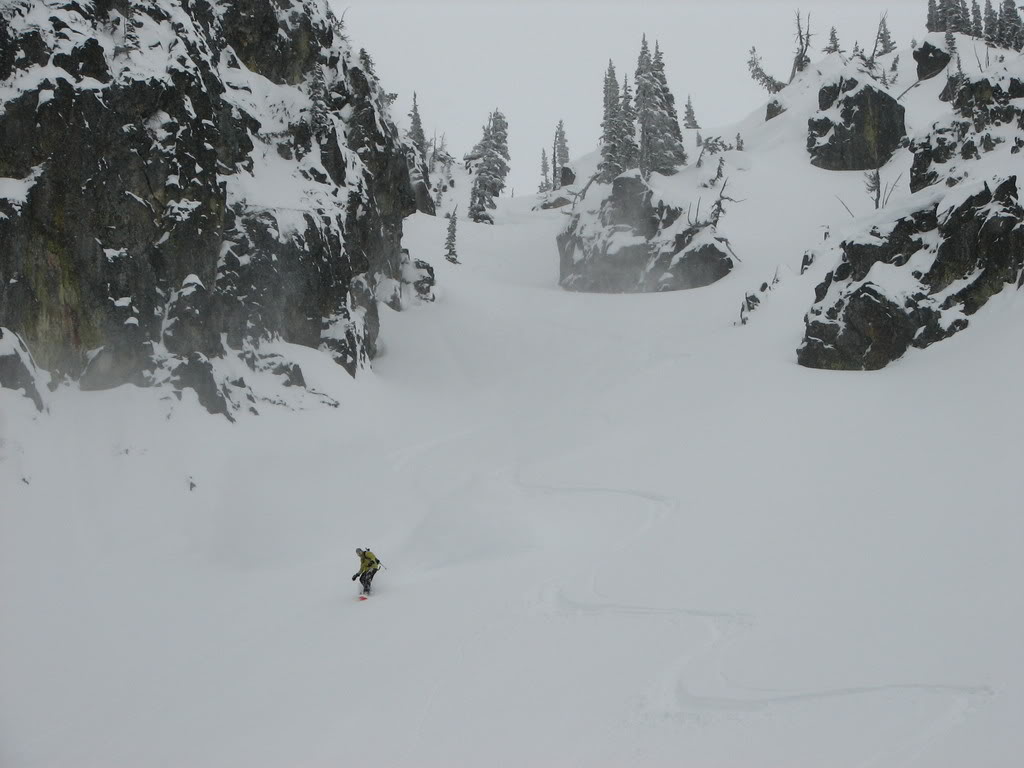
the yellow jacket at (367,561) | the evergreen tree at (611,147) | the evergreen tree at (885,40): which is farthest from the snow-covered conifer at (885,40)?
the yellow jacket at (367,561)

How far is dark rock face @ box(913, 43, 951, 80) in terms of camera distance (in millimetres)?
66188

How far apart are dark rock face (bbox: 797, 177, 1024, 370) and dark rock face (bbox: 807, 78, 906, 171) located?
35.1 metres

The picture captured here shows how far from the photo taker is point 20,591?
14.1m

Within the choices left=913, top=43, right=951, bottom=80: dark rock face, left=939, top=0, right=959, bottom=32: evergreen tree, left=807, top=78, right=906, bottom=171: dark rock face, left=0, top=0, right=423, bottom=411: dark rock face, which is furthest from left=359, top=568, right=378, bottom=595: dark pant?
left=939, top=0, right=959, bottom=32: evergreen tree

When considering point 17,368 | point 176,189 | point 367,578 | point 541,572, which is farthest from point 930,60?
point 17,368

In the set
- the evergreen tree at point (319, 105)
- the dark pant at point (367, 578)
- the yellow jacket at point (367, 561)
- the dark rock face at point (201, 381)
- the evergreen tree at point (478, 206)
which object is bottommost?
the dark pant at point (367, 578)

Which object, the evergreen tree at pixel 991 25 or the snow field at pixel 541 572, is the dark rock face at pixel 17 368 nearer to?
the snow field at pixel 541 572

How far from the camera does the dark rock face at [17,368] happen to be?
56.5 feet

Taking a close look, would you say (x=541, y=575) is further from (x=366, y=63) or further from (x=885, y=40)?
(x=885, y=40)

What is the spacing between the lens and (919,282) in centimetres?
2469

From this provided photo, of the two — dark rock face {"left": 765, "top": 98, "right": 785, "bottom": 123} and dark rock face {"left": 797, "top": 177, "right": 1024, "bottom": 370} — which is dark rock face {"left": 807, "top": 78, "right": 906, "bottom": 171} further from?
dark rock face {"left": 797, "top": 177, "right": 1024, "bottom": 370}

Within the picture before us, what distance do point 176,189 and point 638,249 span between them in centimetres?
3142

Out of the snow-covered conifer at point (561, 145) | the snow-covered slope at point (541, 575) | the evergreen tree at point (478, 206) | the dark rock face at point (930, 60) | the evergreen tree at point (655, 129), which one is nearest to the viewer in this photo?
the snow-covered slope at point (541, 575)

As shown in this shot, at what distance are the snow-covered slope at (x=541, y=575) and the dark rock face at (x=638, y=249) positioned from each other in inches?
607
